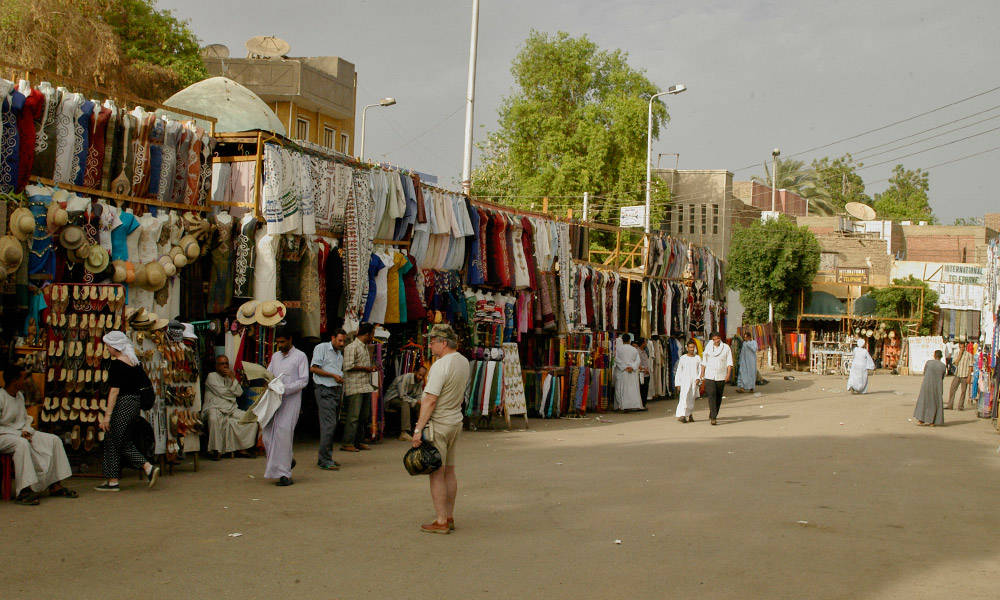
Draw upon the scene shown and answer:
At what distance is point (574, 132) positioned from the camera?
41.5m

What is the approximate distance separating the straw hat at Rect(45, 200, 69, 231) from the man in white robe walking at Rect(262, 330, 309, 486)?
262 cm

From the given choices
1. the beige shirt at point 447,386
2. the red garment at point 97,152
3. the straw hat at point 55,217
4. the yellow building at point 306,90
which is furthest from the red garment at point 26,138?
the yellow building at point 306,90

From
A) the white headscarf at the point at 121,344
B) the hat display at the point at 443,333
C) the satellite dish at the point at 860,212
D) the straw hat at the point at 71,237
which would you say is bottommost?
the white headscarf at the point at 121,344

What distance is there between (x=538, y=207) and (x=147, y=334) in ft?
102

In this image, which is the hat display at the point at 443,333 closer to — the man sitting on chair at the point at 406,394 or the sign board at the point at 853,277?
the man sitting on chair at the point at 406,394

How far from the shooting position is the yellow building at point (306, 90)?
3117 cm

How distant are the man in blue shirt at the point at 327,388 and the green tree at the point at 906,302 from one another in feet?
118

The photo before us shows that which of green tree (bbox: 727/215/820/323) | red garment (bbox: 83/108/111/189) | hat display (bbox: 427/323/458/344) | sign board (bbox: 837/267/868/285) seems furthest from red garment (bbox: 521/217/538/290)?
sign board (bbox: 837/267/868/285)

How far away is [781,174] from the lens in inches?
2488

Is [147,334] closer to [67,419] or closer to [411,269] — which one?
[67,419]

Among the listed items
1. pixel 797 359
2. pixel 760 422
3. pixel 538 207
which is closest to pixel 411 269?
pixel 760 422

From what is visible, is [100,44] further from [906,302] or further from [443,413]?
[906,302]

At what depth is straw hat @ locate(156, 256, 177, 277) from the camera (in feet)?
35.3

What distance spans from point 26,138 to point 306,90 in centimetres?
2268
